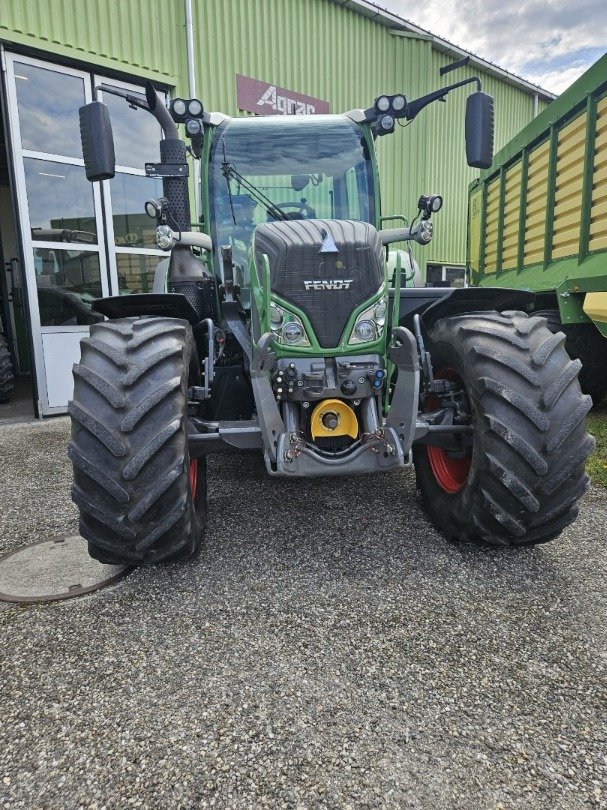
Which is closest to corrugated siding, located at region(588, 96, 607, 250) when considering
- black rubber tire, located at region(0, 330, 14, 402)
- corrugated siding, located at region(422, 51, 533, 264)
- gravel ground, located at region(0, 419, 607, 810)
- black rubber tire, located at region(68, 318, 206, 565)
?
gravel ground, located at region(0, 419, 607, 810)

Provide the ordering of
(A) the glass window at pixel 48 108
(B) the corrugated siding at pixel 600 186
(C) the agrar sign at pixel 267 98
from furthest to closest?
(C) the agrar sign at pixel 267 98
(A) the glass window at pixel 48 108
(B) the corrugated siding at pixel 600 186

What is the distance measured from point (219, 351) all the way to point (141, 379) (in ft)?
3.51

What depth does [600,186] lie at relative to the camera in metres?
4.72

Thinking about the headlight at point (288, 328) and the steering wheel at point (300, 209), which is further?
the steering wheel at point (300, 209)

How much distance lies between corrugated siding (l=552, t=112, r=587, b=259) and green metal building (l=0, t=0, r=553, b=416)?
500 cm

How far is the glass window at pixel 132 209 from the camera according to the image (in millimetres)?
7543

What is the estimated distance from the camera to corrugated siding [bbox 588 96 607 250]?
15.2 ft

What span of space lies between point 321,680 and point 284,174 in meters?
2.92

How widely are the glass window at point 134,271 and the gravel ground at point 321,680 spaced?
5.45 m

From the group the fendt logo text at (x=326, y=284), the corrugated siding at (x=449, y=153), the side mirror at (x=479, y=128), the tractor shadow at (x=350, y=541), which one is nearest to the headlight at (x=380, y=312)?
the fendt logo text at (x=326, y=284)

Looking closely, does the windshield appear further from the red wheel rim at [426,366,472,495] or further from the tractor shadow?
the tractor shadow

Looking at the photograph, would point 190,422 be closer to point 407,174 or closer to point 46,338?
point 46,338

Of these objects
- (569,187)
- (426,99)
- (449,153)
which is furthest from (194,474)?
(449,153)

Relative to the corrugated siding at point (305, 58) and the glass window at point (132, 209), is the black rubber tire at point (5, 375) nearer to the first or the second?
the glass window at point (132, 209)
